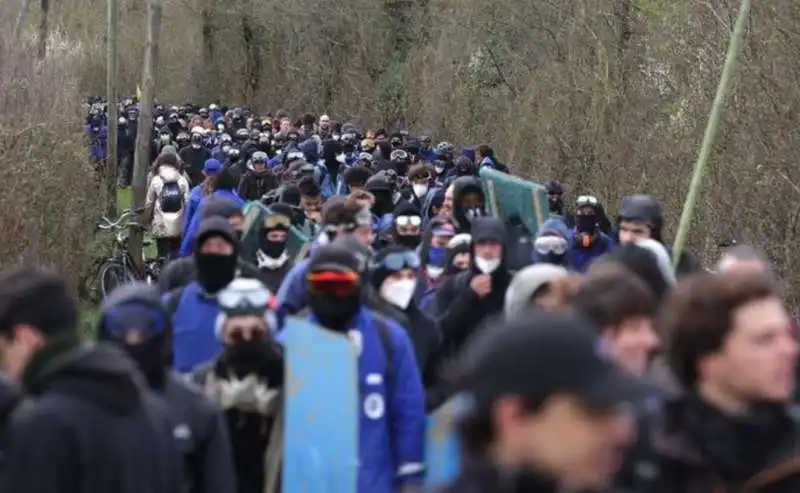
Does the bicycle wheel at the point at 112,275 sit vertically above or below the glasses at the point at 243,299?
below

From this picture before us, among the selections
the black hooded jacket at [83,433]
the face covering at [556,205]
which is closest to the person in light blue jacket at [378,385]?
the black hooded jacket at [83,433]

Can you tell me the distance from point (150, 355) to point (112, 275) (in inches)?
460

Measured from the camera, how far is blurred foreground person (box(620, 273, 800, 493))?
3.65m

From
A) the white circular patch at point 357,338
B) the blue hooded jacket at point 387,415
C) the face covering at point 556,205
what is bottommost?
the blue hooded jacket at point 387,415

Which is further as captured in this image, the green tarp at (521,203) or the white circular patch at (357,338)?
the green tarp at (521,203)

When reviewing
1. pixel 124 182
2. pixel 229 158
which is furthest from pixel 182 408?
pixel 124 182

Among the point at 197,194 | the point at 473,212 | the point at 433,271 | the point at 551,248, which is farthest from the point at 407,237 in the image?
the point at 197,194

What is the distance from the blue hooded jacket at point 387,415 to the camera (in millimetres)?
6141

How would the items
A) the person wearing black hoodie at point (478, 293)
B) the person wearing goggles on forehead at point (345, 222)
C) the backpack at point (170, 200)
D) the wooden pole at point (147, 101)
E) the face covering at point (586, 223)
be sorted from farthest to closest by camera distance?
1. the wooden pole at point (147, 101)
2. the backpack at point (170, 200)
3. the face covering at point (586, 223)
4. the person wearing goggles on forehead at point (345, 222)
5. the person wearing black hoodie at point (478, 293)

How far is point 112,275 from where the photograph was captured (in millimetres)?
16500

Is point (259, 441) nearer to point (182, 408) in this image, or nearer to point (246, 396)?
point (246, 396)

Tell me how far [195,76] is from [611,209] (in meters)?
38.0

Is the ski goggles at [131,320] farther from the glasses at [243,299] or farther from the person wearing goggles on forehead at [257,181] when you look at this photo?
the person wearing goggles on forehead at [257,181]

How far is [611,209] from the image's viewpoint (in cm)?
1994
